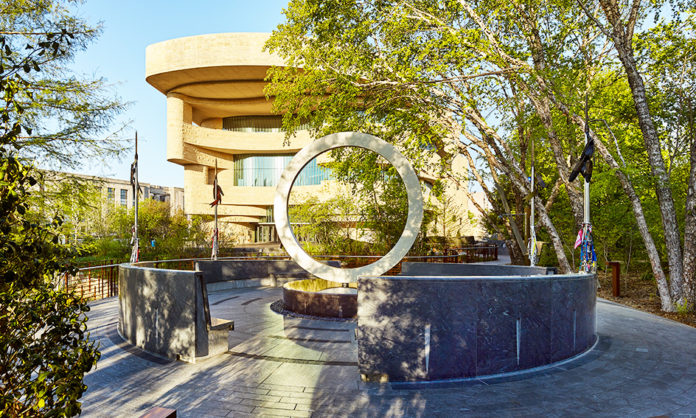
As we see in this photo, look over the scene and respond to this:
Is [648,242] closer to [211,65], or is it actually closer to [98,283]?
[98,283]

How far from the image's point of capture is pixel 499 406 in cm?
473

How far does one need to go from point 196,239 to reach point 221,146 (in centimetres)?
2062

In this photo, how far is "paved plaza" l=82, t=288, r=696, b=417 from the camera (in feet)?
15.3

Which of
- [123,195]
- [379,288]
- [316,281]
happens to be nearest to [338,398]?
[379,288]

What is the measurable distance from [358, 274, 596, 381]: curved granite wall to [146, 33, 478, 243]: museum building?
122 ft

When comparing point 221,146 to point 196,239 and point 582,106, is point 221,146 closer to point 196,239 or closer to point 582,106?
point 196,239

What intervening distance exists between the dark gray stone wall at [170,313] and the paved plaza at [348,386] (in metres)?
0.23

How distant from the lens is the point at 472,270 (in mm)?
11453

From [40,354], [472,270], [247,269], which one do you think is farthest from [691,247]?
[247,269]

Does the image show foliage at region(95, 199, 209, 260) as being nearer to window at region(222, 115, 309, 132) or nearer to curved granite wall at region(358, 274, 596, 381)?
window at region(222, 115, 309, 132)

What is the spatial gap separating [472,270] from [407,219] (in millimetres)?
3426

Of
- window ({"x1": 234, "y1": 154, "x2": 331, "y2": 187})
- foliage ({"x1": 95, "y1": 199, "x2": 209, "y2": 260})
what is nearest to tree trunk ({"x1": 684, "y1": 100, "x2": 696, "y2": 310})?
foliage ({"x1": 95, "y1": 199, "x2": 209, "y2": 260})

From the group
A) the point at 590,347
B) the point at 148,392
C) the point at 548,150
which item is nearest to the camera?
the point at 148,392

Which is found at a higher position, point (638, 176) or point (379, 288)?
point (638, 176)
